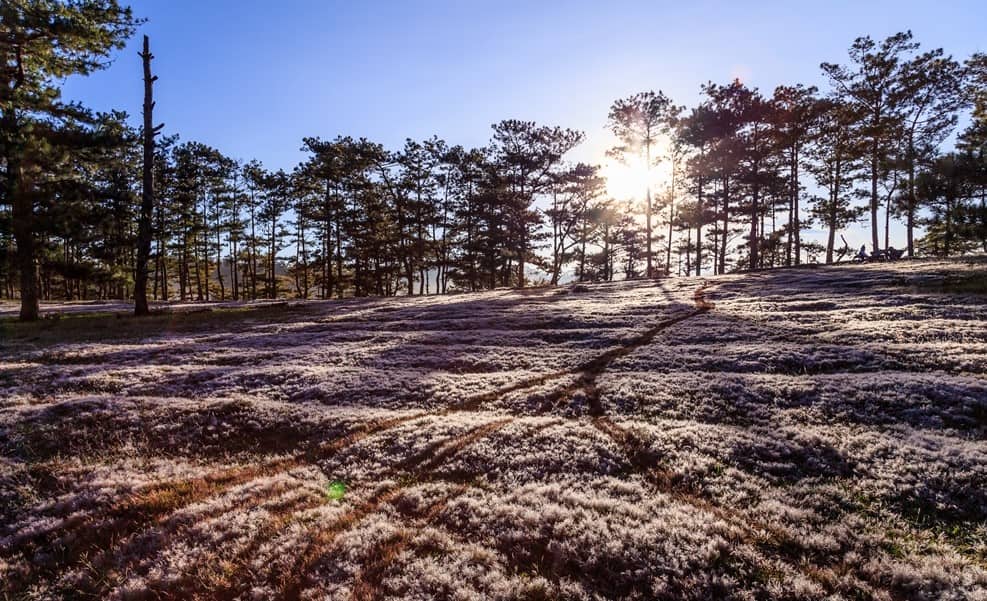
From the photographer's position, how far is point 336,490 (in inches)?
332

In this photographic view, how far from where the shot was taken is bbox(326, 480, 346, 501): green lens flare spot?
26.7 feet

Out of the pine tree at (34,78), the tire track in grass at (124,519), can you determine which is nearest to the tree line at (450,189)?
the pine tree at (34,78)

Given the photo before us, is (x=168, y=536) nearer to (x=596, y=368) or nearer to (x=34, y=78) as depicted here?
(x=596, y=368)

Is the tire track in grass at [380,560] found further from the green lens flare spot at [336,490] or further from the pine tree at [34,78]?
the pine tree at [34,78]

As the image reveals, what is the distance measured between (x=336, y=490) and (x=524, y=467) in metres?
4.07

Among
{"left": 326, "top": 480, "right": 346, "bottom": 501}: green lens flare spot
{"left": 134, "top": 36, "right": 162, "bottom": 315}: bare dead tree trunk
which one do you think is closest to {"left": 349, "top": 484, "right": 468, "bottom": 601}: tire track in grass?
{"left": 326, "top": 480, "right": 346, "bottom": 501}: green lens flare spot

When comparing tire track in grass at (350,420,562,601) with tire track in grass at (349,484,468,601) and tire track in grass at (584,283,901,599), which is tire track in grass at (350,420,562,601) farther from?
tire track in grass at (584,283,901,599)

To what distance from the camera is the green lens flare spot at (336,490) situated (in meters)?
8.14

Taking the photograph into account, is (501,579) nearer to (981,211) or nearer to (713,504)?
(713,504)

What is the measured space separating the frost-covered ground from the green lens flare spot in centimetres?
9

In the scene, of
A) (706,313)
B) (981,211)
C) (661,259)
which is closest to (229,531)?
(706,313)

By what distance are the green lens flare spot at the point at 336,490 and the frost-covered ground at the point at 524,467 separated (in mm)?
92

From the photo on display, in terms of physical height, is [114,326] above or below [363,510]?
above

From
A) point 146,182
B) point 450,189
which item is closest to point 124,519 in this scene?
point 146,182
